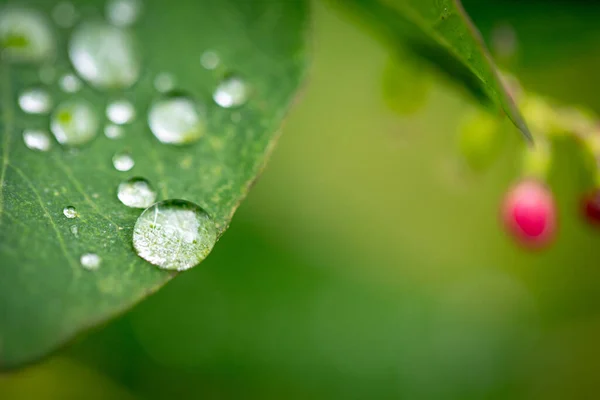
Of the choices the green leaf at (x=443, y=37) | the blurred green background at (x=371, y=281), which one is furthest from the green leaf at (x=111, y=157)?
the blurred green background at (x=371, y=281)

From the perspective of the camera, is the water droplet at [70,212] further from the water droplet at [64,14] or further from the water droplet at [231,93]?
the water droplet at [64,14]

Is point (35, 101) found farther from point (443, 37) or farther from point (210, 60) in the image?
point (443, 37)

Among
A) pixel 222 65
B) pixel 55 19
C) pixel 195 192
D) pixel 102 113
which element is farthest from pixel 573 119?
pixel 55 19

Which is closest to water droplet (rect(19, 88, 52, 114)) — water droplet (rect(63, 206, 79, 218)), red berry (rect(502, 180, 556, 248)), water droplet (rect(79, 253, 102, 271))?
water droplet (rect(63, 206, 79, 218))

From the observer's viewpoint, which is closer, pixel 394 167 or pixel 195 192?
pixel 195 192

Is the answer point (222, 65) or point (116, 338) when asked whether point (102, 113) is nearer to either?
point (222, 65)

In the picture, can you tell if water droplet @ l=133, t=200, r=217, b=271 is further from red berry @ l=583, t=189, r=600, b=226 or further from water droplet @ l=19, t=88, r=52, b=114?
red berry @ l=583, t=189, r=600, b=226
